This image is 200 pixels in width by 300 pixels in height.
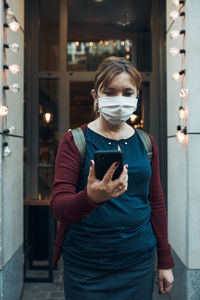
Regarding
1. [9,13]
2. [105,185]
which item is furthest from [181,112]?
[105,185]

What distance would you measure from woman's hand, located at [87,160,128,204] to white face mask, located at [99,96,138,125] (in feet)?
1.70

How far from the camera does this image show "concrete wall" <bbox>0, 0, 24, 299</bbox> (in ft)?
10.5

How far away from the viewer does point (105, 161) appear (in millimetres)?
1253

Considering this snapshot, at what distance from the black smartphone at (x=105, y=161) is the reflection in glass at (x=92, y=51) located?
13.2 ft

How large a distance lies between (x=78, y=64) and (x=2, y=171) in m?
2.61

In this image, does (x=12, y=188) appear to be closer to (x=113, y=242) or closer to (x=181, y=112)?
(x=181, y=112)

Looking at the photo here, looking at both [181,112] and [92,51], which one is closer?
[181,112]

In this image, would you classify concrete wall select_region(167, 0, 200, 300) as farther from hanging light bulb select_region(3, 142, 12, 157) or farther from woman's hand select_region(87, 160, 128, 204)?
woman's hand select_region(87, 160, 128, 204)

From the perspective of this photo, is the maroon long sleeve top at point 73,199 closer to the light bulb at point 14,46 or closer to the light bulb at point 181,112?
the light bulb at point 181,112

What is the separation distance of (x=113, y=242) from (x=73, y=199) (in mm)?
382

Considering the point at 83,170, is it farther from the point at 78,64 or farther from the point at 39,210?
the point at 78,64

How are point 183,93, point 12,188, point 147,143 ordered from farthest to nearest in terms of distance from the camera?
point 12,188 → point 183,93 → point 147,143

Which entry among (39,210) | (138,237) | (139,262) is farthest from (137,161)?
(39,210)

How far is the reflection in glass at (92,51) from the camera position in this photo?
5.08 m
